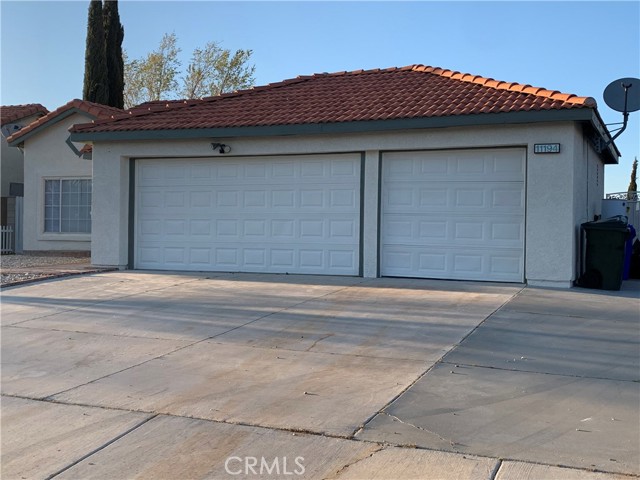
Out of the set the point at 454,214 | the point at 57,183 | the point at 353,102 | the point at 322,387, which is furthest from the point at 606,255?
the point at 57,183

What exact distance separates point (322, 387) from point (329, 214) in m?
7.62

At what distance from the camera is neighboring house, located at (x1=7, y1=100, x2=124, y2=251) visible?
19.8m

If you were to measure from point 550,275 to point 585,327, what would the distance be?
3461 mm

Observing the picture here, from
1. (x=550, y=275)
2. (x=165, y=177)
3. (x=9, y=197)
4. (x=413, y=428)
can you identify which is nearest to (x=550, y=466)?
(x=413, y=428)

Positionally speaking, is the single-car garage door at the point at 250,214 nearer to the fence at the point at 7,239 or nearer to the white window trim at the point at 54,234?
the white window trim at the point at 54,234

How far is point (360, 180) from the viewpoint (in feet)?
43.7

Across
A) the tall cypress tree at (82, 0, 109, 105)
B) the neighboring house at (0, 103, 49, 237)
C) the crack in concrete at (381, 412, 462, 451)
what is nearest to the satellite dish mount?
the crack in concrete at (381, 412, 462, 451)

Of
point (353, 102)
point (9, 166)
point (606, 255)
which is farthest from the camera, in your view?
point (9, 166)

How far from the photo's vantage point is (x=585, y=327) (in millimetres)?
8562

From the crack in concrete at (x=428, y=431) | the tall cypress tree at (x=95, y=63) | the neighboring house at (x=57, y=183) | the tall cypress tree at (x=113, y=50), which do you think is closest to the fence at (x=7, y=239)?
the neighboring house at (x=57, y=183)

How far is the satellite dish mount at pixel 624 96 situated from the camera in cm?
1309

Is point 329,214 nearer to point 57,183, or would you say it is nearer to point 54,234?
point 54,234

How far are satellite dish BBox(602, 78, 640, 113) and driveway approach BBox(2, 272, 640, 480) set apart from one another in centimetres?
443

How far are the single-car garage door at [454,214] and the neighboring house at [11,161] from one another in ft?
46.5
